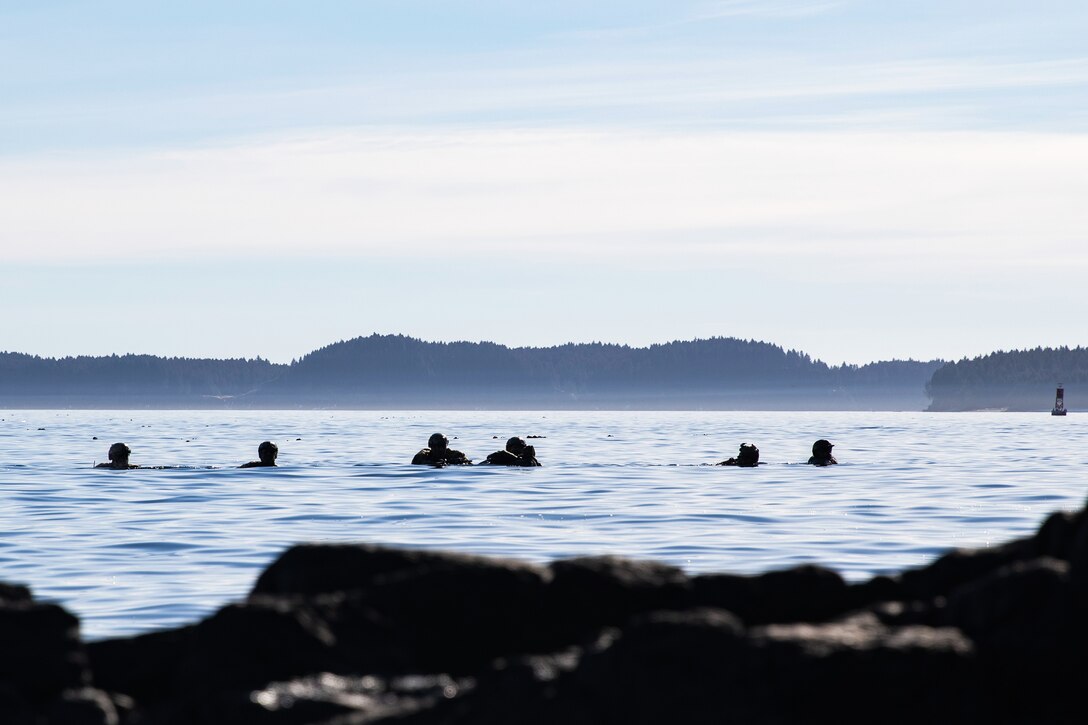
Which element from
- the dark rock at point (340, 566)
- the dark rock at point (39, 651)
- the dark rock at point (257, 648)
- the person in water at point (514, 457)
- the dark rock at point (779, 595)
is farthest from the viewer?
the person in water at point (514, 457)

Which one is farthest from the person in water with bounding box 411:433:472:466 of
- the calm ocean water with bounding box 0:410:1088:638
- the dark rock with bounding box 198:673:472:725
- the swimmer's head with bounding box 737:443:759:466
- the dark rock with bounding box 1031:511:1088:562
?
the dark rock with bounding box 198:673:472:725

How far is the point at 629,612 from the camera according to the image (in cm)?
872

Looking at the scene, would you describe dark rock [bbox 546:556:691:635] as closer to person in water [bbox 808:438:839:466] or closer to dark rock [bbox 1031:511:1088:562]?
dark rock [bbox 1031:511:1088:562]

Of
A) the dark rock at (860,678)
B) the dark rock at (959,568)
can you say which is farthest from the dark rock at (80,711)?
the dark rock at (959,568)

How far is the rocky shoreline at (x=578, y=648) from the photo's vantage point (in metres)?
6.84

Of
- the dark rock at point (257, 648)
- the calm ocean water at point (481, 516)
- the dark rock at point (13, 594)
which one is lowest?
the calm ocean water at point (481, 516)

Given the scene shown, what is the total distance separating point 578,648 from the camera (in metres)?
8.22

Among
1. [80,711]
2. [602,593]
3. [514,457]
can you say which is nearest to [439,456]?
[514,457]

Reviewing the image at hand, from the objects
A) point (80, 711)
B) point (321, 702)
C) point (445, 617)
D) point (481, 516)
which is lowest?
point (481, 516)

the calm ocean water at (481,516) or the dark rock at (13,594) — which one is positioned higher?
the dark rock at (13,594)

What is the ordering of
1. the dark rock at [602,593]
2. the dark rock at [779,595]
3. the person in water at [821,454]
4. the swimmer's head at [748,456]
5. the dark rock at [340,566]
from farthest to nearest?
the person in water at [821,454] < the swimmer's head at [748,456] < the dark rock at [779,595] < the dark rock at [340,566] < the dark rock at [602,593]

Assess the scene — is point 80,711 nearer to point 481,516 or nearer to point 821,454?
point 481,516

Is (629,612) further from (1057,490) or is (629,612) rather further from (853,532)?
(1057,490)

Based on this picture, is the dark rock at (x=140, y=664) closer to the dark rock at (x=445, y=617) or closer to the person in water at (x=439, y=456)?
the dark rock at (x=445, y=617)
